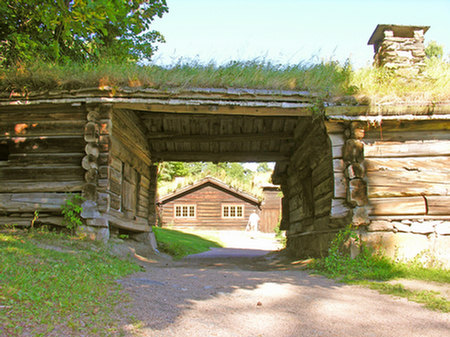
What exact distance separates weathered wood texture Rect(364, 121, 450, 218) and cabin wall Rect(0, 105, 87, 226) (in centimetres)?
605

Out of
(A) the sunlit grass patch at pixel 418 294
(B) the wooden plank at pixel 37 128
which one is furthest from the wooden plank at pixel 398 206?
(B) the wooden plank at pixel 37 128

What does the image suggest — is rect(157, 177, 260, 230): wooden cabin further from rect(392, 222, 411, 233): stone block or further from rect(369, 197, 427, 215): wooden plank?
rect(392, 222, 411, 233): stone block

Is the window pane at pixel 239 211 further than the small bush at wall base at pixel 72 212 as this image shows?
Yes

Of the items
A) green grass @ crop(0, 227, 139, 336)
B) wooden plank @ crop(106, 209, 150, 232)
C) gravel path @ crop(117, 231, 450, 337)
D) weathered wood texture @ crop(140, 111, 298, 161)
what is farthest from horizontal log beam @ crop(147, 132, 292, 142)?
gravel path @ crop(117, 231, 450, 337)

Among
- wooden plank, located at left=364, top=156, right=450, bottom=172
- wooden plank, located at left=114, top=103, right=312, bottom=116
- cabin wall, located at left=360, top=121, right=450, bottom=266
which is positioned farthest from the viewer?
wooden plank, located at left=114, top=103, right=312, bottom=116

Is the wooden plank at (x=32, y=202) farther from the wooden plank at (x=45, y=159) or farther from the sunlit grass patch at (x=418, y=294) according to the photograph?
the sunlit grass patch at (x=418, y=294)

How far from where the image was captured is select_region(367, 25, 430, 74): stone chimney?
8344mm

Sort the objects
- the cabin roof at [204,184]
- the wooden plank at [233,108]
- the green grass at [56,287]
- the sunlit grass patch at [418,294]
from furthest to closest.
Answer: the cabin roof at [204,184] → the wooden plank at [233,108] → the sunlit grass patch at [418,294] → the green grass at [56,287]

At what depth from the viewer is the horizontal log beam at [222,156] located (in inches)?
488

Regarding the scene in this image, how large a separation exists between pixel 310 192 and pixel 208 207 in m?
20.0

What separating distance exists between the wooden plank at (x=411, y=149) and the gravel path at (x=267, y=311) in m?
3.14

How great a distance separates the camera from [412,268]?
6.64 metres

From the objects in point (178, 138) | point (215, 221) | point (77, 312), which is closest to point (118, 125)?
point (178, 138)

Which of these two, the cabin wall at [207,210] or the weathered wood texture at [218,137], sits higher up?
the weathered wood texture at [218,137]
